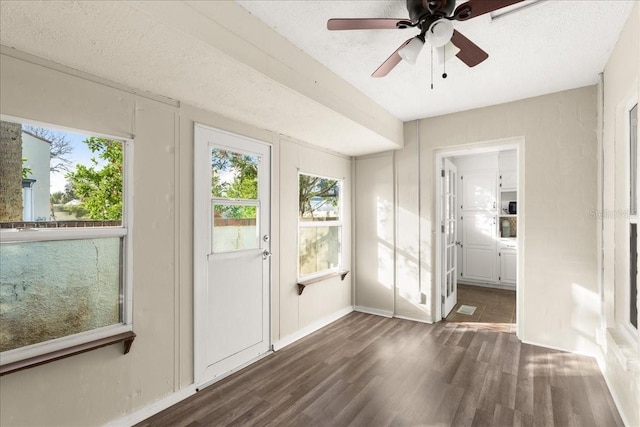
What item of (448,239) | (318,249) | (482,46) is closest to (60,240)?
(318,249)

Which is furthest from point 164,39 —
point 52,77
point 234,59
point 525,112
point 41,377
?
point 525,112

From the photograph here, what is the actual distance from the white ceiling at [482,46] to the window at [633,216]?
626mm

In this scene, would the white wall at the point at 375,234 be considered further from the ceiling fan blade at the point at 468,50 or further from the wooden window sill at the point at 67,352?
the wooden window sill at the point at 67,352

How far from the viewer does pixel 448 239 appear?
4176mm

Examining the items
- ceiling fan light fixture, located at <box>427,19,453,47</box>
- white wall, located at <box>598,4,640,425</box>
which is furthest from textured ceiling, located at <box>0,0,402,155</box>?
white wall, located at <box>598,4,640,425</box>

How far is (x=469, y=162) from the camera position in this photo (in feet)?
19.1

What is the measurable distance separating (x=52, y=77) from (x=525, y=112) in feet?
13.0

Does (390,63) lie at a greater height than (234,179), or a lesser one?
greater

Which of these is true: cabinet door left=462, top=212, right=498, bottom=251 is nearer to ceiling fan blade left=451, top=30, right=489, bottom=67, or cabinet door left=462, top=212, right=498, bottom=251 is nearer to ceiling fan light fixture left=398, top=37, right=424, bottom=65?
ceiling fan blade left=451, top=30, right=489, bottom=67

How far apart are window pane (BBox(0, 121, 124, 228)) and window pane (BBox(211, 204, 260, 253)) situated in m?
0.76

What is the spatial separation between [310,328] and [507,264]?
396 cm

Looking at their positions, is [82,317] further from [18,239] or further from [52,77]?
[52,77]

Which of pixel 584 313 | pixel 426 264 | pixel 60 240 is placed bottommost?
pixel 584 313

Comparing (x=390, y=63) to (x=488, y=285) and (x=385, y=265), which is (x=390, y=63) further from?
(x=488, y=285)
